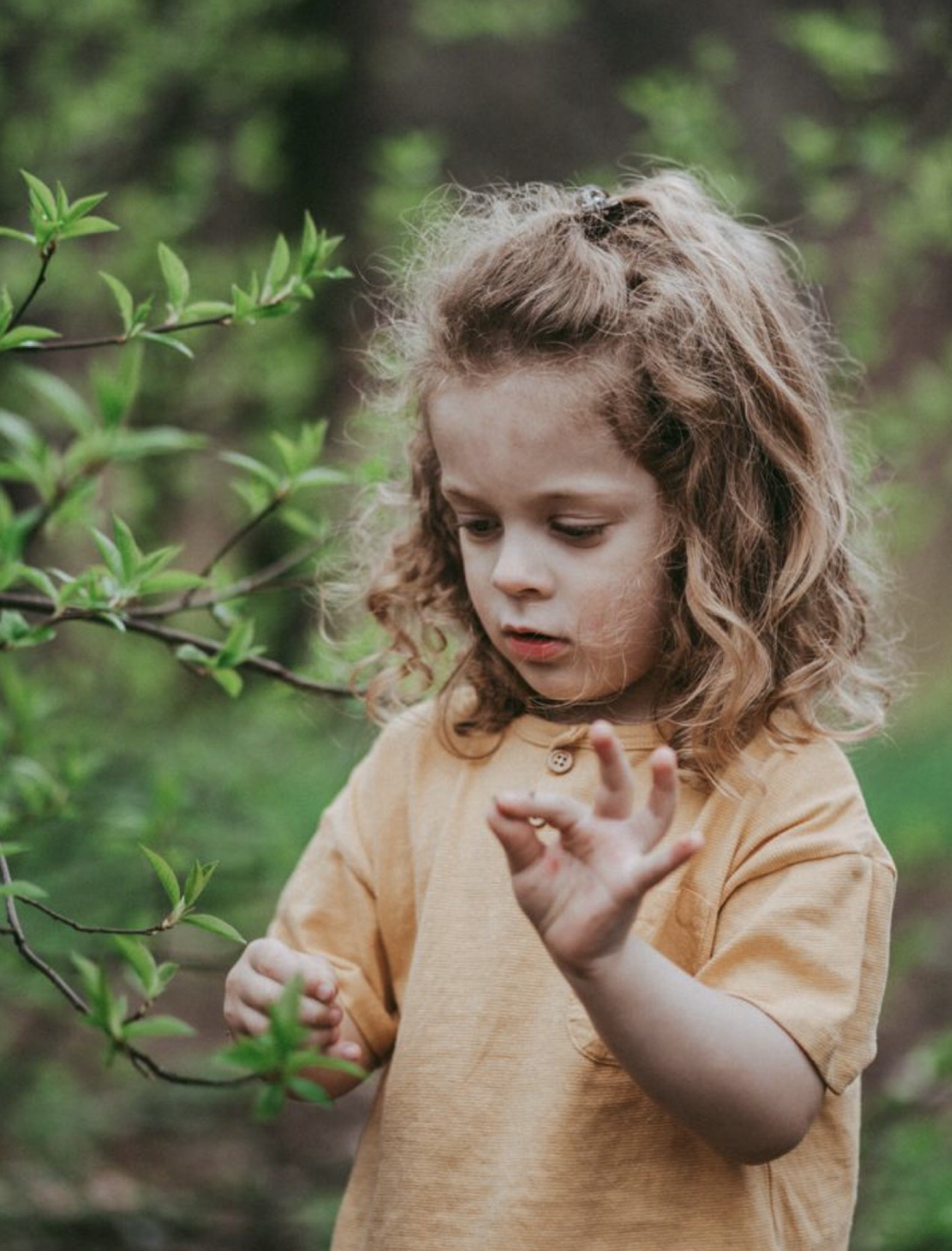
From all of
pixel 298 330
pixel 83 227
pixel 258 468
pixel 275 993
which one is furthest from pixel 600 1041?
pixel 298 330

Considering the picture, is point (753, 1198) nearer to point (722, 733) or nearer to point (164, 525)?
point (722, 733)

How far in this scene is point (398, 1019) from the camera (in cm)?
194

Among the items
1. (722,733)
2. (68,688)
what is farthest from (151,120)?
(722,733)

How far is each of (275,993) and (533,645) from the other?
0.50 metres

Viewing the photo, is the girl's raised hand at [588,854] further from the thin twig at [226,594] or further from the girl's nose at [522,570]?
the thin twig at [226,594]

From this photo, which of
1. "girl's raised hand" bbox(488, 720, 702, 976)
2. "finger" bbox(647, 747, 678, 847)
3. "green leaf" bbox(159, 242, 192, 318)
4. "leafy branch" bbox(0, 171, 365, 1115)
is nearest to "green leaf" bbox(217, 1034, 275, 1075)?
"leafy branch" bbox(0, 171, 365, 1115)

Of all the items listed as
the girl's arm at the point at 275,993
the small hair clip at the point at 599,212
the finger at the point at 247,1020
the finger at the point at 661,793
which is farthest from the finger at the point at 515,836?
the small hair clip at the point at 599,212

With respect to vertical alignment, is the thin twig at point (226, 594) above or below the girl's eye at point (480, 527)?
below

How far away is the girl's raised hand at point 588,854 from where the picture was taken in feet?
4.43

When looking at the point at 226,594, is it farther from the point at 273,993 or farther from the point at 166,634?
the point at 273,993

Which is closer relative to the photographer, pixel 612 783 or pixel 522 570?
pixel 612 783

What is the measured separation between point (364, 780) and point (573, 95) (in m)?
4.19

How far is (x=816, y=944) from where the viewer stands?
158 cm

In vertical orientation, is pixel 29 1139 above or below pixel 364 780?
below
